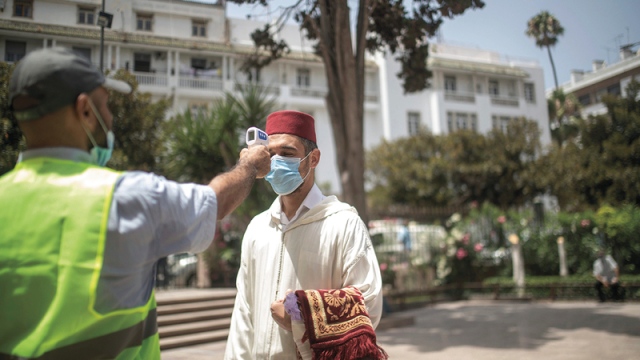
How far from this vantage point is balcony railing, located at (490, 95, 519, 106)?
34969mm

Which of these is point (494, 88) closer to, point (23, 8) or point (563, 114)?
point (563, 114)

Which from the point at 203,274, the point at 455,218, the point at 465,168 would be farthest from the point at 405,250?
the point at 465,168

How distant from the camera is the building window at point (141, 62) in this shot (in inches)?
358

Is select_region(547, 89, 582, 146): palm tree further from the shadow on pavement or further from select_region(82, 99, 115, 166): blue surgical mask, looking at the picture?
select_region(82, 99, 115, 166): blue surgical mask

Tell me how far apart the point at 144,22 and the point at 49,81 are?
7.08m

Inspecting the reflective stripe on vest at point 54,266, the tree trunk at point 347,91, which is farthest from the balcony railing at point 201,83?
the reflective stripe on vest at point 54,266

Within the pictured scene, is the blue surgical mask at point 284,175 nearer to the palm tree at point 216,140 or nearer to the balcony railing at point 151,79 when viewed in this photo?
the balcony railing at point 151,79

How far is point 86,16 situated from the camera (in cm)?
625

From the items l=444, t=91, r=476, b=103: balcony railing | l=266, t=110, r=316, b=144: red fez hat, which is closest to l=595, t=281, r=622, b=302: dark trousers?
l=266, t=110, r=316, b=144: red fez hat

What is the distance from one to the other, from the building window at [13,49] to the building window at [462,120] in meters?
31.9

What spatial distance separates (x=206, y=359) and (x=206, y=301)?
3256mm

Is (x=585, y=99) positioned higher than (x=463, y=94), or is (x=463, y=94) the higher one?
(x=463, y=94)

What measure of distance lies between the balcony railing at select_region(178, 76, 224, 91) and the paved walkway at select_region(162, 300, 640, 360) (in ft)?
28.1

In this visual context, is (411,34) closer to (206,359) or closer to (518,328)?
(518,328)
